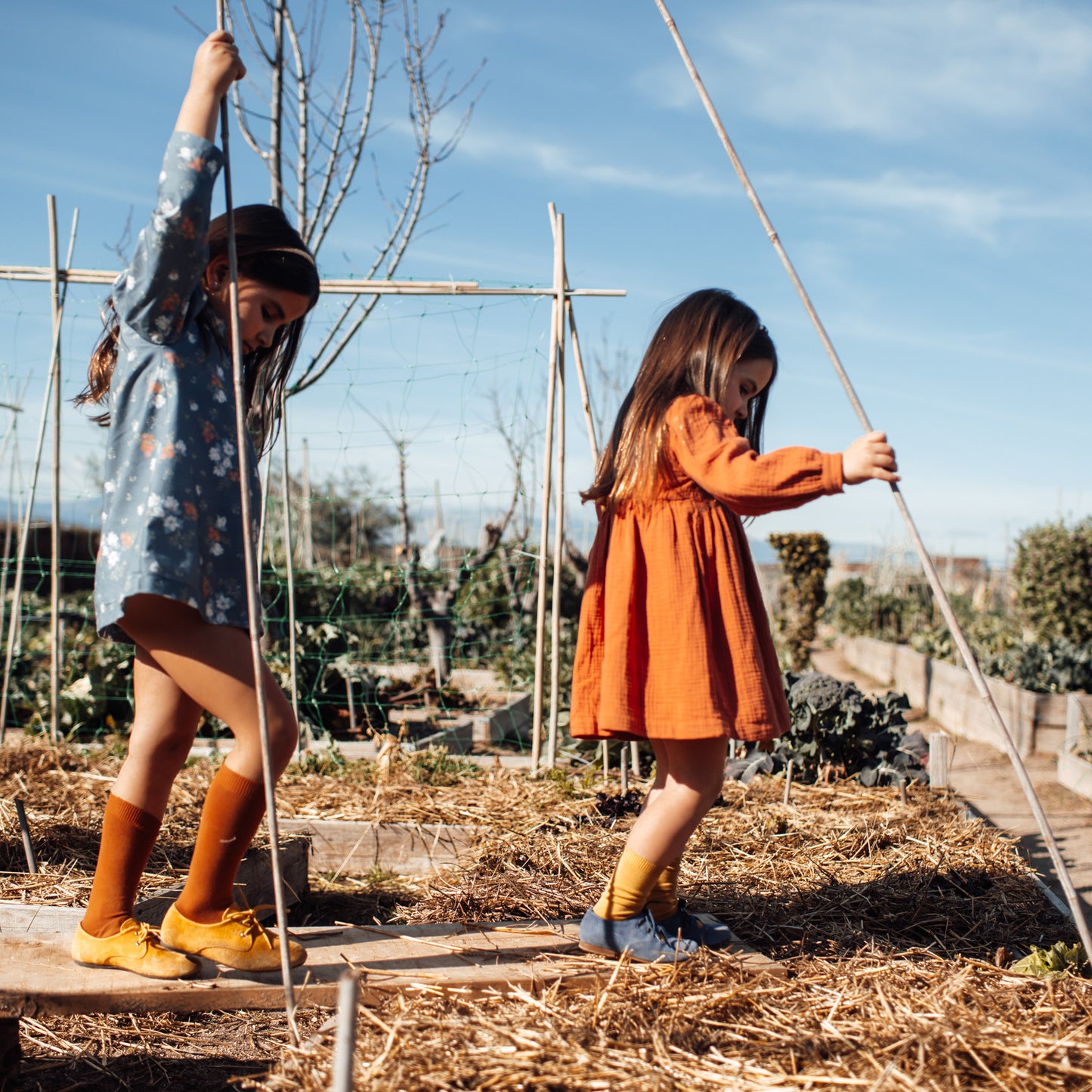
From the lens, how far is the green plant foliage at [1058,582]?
8.30 metres

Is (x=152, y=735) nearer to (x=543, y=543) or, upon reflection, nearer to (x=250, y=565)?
(x=250, y=565)

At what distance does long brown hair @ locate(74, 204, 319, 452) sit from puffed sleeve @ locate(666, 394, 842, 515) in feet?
2.56

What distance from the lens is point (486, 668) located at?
8312mm

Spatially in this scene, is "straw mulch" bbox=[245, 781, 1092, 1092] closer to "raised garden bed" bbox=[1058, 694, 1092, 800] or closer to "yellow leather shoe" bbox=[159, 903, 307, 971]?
"yellow leather shoe" bbox=[159, 903, 307, 971]

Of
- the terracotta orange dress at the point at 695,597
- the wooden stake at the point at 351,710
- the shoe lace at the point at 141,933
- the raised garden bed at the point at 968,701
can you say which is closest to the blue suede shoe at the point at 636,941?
the terracotta orange dress at the point at 695,597

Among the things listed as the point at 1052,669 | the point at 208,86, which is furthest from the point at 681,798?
the point at 1052,669

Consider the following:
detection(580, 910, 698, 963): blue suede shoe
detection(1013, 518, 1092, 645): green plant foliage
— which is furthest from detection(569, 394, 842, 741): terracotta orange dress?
detection(1013, 518, 1092, 645): green plant foliage

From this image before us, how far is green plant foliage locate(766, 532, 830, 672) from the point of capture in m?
11.4

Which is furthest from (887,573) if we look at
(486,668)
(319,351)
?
(319,351)

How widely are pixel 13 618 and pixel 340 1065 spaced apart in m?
4.28

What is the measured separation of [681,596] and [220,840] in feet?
3.23

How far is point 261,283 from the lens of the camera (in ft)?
6.10

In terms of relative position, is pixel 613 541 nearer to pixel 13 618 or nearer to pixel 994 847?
pixel 994 847

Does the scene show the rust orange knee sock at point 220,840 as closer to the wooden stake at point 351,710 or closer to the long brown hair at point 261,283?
the long brown hair at point 261,283
